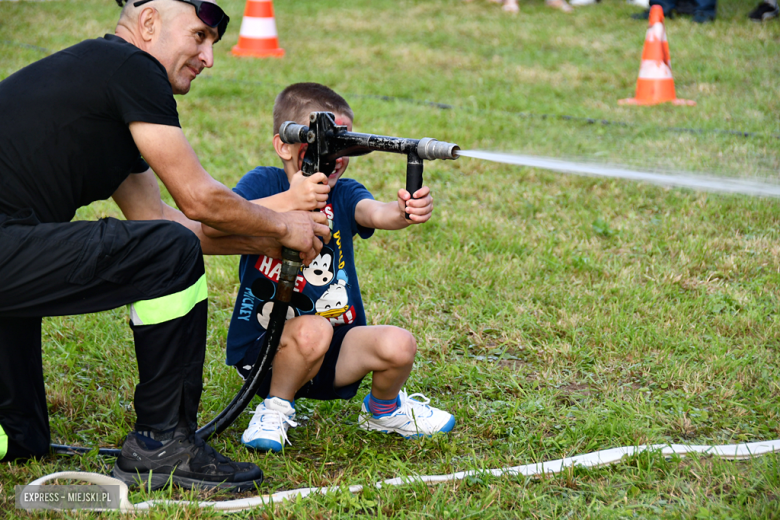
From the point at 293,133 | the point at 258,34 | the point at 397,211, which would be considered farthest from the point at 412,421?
the point at 258,34

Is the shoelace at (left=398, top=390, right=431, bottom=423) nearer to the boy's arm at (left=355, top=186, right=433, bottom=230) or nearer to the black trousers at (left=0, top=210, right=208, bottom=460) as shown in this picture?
the boy's arm at (left=355, top=186, right=433, bottom=230)

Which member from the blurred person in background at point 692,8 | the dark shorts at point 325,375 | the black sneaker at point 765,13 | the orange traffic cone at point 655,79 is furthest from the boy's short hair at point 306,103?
the black sneaker at point 765,13

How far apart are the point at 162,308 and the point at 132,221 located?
0.29 meters

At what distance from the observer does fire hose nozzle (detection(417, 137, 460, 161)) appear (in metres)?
2.34

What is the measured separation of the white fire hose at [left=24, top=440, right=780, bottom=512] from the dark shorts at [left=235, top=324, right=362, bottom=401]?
18.2 inches

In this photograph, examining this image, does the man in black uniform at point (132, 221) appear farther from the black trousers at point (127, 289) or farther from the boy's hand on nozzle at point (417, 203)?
the boy's hand on nozzle at point (417, 203)

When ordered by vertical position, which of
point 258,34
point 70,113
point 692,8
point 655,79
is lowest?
point 655,79

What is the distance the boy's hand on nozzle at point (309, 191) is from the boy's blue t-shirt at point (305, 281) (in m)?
0.26

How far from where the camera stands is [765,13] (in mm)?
10273

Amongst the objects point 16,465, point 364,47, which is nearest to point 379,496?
point 16,465

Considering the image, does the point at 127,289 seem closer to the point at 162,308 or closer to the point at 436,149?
the point at 162,308

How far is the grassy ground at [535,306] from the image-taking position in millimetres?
2631

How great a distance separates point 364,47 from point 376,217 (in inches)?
277

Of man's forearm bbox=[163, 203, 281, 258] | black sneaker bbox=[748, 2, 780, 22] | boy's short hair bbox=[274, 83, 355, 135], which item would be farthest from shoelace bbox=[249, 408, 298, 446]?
black sneaker bbox=[748, 2, 780, 22]
